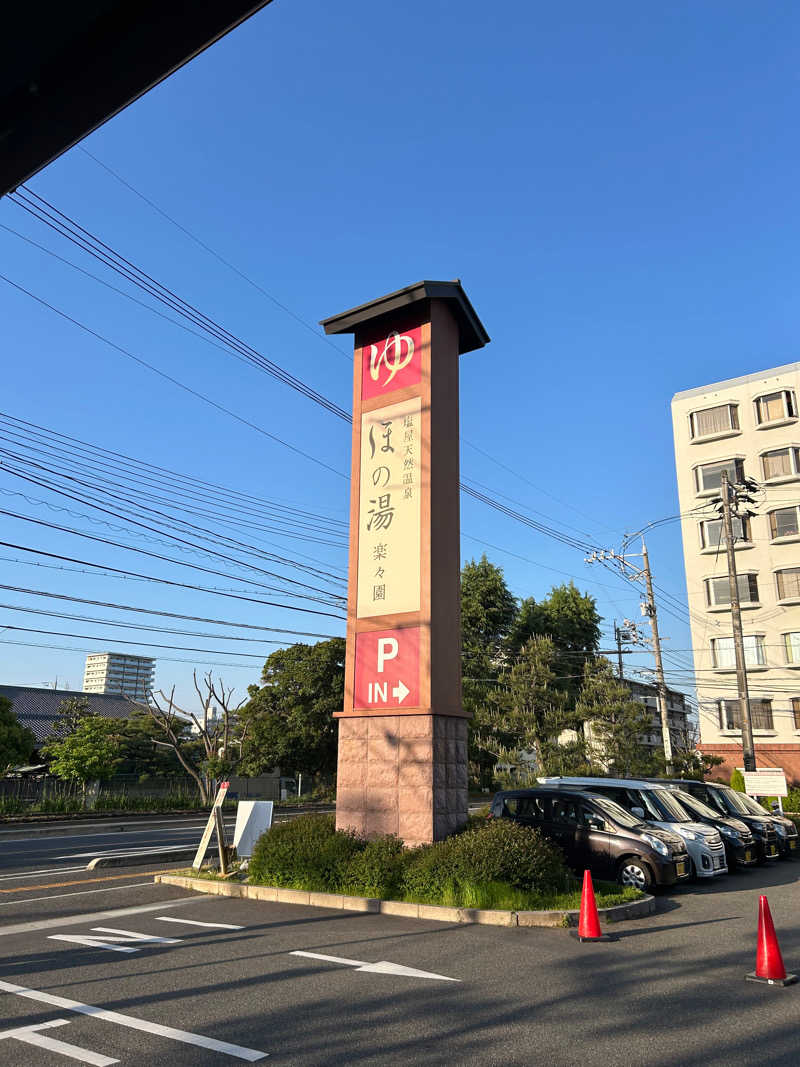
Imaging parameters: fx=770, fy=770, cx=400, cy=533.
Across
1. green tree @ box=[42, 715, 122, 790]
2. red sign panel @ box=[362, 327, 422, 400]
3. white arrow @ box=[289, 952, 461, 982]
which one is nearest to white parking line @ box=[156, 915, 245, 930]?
white arrow @ box=[289, 952, 461, 982]

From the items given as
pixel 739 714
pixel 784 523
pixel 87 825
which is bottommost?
pixel 87 825

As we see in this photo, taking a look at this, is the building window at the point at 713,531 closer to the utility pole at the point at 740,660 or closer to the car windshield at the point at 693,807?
the utility pole at the point at 740,660

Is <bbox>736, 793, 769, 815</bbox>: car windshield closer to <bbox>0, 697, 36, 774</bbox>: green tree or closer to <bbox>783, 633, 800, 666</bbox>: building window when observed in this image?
<bbox>783, 633, 800, 666</bbox>: building window

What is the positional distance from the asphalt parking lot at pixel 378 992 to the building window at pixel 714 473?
112 ft

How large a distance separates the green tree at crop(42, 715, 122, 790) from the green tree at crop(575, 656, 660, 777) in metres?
20.1

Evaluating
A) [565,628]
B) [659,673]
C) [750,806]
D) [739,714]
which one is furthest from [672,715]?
[750,806]

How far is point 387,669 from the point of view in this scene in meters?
13.7

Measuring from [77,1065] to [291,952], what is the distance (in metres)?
3.63

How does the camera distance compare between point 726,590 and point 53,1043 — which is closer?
point 53,1043

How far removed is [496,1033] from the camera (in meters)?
6.09

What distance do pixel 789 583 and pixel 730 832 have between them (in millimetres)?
26124

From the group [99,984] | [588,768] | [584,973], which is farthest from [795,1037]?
[588,768]

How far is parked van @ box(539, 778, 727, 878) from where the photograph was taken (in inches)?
579

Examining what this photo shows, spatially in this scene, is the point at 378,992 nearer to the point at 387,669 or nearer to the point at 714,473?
the point at 387,669
